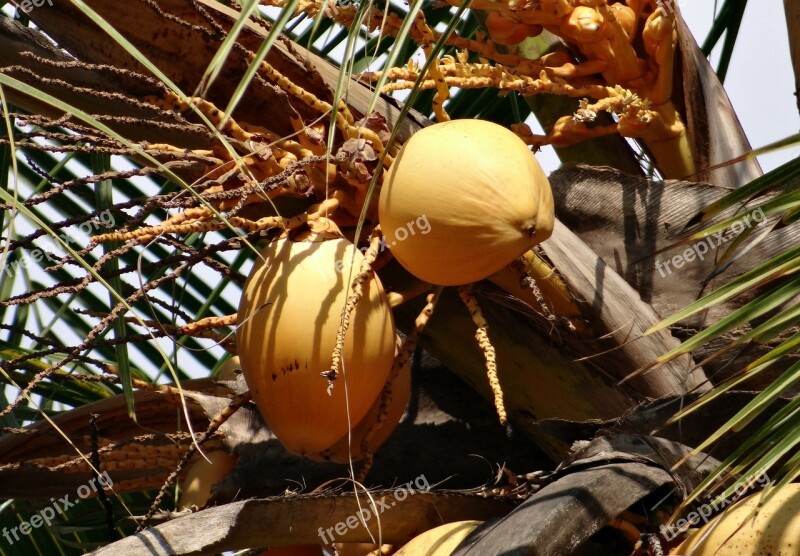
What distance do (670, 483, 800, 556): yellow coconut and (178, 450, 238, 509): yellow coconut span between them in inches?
25.9

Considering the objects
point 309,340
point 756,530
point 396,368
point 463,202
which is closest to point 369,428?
point 396,368

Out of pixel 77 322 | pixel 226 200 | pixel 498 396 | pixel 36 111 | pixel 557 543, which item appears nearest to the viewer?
pixel 557 543

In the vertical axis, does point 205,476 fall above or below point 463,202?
below

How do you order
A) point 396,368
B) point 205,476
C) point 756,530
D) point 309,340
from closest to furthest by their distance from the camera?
1. point 756,530
2. point 309,340
3. point 396,368
4. point 205,476

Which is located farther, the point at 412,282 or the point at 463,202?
the point at 412,282

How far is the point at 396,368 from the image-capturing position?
1157 mm

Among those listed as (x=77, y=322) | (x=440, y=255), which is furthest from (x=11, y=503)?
(x=440, y=255)

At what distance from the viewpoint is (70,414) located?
1437mm

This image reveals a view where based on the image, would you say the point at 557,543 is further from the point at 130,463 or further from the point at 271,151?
the point at 130,463

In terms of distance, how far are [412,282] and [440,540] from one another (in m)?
0.30

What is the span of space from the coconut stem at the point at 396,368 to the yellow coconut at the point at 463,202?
72mm

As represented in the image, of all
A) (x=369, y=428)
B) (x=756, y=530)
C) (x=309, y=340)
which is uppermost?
(x=309, y=340)

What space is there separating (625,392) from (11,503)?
1.12 m

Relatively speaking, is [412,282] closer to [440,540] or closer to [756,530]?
[440,540]
